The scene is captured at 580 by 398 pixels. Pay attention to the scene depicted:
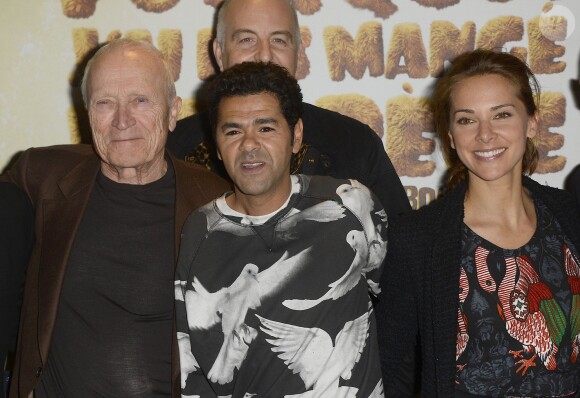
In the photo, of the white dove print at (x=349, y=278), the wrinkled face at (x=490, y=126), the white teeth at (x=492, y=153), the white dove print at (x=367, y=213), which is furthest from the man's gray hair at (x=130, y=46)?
the white teeth at (x=492, y=153)

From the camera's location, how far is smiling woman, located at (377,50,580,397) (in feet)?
7.87

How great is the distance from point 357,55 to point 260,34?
2.81 feet

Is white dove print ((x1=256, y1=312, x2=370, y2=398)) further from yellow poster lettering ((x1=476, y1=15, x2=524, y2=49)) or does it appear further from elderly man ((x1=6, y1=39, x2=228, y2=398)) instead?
yellow poster lettering ((x1=476, y1=15, x2=524, y2=49))

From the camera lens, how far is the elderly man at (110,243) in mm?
2432

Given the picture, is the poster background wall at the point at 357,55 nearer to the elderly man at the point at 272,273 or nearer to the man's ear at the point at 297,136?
the man's ear at the point at 297,136

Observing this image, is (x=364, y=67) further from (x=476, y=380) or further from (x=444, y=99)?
(x=476, y=380)

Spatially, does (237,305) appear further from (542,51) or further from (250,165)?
(542,51)

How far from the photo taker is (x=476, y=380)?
2.41 m

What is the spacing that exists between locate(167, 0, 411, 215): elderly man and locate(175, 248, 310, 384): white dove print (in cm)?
80

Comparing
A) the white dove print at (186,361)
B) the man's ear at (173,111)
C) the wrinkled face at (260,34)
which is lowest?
the white dove print at (186,361)

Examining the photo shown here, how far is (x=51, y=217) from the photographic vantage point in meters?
2.53

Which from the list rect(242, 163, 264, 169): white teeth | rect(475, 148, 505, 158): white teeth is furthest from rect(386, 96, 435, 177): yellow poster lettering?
rect(242, 163, 264, 169): white teeth

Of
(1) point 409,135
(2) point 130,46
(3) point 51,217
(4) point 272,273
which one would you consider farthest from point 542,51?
(3) point 51,217

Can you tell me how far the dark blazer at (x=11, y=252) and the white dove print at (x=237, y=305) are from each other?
547 mm
